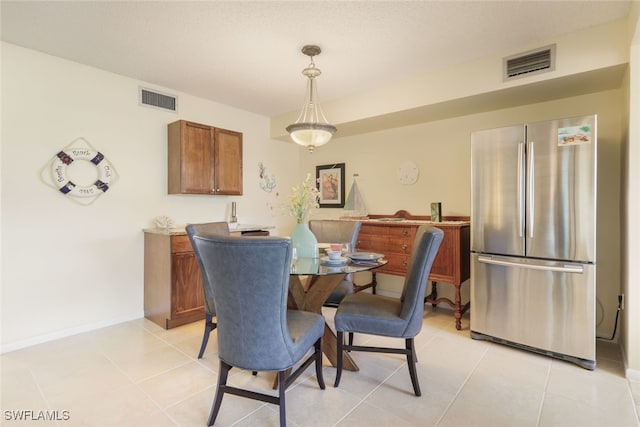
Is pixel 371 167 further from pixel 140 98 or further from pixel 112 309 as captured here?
pixel 112 309

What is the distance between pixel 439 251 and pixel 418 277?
55.7 inches

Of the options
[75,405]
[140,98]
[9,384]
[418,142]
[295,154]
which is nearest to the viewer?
[75,405]

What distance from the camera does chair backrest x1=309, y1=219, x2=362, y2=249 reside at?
3178 mm

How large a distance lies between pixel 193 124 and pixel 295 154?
1925 mm

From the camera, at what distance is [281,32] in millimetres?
2467

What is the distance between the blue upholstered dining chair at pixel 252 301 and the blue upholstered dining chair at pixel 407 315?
50 centimetres

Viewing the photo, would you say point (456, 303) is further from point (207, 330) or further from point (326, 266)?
point (207, 330)

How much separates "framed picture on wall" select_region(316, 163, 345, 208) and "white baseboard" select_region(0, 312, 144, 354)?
2752mm

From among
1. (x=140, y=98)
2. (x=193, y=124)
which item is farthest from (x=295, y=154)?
(x=140, y=98)

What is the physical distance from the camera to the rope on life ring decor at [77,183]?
2873 mm

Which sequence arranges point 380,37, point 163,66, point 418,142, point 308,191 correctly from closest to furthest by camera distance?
point 308,191
point 380,37
point 163,66
point 418,142

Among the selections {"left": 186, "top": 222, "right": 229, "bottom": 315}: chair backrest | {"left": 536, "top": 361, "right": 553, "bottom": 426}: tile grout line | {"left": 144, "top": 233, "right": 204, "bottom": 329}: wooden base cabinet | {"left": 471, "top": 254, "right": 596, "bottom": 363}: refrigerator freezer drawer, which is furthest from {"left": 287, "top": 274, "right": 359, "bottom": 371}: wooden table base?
{"left": 144, "top": 233, "right": 204, "bottom": 329}: wooden base cabinet

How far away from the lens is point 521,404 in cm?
194

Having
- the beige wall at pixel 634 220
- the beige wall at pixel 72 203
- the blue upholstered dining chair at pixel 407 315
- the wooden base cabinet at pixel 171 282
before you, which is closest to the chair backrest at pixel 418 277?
the blue upholstered dining chair at pixel 407 315
